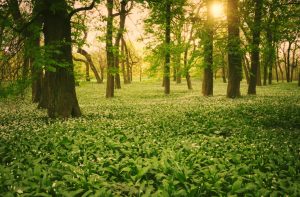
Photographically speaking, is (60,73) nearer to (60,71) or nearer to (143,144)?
(60,71)

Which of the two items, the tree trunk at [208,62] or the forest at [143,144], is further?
the tree trunk at [208,62]

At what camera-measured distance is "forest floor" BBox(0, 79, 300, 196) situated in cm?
644

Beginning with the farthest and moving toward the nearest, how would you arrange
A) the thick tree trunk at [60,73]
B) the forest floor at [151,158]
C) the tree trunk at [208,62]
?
the tree trunk at [208,62]
the thick tree trunk at [60,73]
the forest floor at [151,158]

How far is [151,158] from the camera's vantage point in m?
8.40

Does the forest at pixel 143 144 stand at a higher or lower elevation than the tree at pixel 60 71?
lower

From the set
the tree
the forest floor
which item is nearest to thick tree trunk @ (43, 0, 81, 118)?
the tree

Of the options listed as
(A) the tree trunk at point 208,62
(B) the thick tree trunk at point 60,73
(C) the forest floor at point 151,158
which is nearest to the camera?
(C) the forest floor at point 151,158

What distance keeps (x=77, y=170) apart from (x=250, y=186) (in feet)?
13.7

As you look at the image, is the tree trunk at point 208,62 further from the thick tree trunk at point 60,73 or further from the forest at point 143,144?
the thick tree trunk at point 60,73

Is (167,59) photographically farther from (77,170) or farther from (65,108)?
(77,170)

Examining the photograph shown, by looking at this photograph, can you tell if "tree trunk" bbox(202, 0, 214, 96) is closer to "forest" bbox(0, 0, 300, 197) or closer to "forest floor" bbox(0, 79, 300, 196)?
"forest" bbox(0, 0, 300, 197)

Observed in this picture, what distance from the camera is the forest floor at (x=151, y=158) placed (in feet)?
21.1

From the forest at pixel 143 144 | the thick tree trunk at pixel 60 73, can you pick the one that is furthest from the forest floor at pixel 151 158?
the thick tree trunk at pixel 60 73

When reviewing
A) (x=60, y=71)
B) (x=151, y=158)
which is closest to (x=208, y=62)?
(x=60, y=71)
